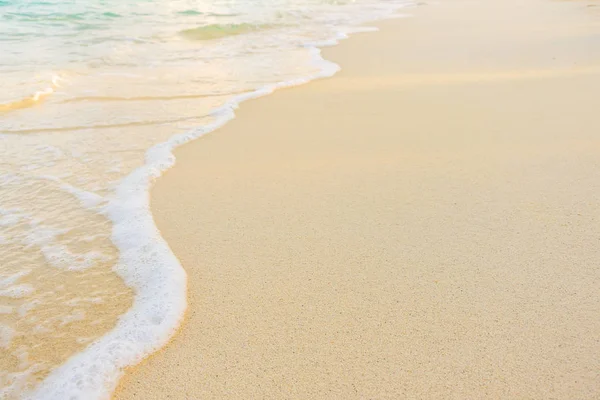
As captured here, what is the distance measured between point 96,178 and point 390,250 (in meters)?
1.96

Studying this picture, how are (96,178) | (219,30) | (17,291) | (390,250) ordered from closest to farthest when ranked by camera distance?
(17,291) → (390,250) → (96,178) → (219,30)

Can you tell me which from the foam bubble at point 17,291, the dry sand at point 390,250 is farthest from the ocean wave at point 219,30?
the foam bubble at point 17,291

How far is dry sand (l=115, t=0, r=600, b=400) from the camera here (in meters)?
1.74

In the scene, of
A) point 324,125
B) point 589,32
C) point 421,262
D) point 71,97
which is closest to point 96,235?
point 421,262

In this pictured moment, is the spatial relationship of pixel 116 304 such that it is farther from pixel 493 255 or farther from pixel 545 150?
pixel 545 150

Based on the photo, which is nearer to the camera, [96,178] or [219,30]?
[96,178]

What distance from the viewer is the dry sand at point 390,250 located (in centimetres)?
174

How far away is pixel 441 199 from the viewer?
287 centimetres

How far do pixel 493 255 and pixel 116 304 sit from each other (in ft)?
5.03

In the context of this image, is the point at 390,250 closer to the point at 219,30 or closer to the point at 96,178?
the point at 96,178

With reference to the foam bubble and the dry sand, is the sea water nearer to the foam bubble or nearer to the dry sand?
the foam bubble

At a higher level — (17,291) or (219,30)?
(219,30)

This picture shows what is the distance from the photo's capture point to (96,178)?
342cm

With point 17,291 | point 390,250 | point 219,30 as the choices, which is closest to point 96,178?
point 17,291
